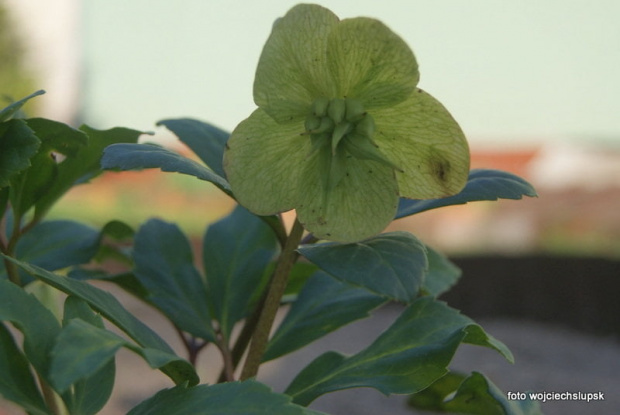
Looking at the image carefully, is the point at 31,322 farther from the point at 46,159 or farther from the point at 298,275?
the point at 298,275

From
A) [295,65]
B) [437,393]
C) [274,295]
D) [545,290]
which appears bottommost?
[545,290]

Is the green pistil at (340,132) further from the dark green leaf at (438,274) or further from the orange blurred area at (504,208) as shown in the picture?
the orange blurred area at (504,208)

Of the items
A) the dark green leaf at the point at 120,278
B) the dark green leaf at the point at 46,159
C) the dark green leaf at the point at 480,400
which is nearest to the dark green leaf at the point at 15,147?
the dark green leaf at the point at 46,159

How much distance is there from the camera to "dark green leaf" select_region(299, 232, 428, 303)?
1.09ft

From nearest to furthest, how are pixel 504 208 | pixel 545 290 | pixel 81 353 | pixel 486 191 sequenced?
1. pixel 81 353
2. pixel 486 191
3. pixel 545 290
4. pixel 504 208

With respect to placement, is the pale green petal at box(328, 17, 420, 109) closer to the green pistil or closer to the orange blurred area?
the green pistil

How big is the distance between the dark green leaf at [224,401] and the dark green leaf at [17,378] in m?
0.04

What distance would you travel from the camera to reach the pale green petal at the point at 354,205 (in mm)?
358

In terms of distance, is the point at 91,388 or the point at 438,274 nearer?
the point at 91,388

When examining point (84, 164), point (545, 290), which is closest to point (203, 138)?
point (84, 164)

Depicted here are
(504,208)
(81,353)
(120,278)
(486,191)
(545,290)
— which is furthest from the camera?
(504,208)

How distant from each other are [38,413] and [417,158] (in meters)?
0.20

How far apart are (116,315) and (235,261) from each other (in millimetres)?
191

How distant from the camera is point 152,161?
36 centimetres
